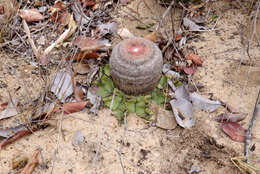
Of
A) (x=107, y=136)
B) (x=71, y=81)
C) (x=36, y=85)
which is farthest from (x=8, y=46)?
(x=107, y=136)

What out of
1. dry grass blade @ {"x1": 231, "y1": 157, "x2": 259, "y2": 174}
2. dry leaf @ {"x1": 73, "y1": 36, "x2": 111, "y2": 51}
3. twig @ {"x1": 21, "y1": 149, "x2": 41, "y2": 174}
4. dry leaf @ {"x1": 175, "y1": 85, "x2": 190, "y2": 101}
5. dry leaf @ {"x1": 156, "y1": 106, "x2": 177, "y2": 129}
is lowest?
dry grass blade @ {"x1": 231, "y1": 157, "x2": 259, "y2": 174}

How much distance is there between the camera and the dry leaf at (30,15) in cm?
292

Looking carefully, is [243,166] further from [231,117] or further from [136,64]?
[136,64]

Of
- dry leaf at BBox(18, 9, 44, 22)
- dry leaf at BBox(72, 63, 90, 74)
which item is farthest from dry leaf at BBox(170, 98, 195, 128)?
dry leaf at BBox(18, 9, 44, 22)

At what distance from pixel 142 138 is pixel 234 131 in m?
0.75

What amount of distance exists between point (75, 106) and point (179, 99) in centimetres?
92

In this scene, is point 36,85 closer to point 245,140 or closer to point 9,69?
point 9,69

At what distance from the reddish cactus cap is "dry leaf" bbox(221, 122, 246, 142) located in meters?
0.86

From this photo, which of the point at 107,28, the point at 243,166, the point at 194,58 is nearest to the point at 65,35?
the point at 107,28

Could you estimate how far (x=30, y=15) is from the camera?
2.95 meters

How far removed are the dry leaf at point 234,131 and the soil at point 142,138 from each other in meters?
0.04

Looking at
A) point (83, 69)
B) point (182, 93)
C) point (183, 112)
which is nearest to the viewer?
point (183, 112)

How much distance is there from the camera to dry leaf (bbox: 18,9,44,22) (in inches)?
115

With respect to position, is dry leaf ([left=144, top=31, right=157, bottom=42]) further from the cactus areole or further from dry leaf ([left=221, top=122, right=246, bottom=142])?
dry leaf ([left=221, top=122, right=246, bottom=142])
